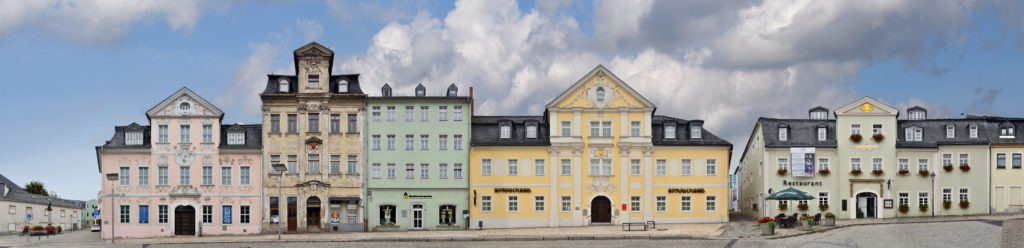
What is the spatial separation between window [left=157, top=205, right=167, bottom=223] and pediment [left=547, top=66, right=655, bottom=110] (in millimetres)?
25697

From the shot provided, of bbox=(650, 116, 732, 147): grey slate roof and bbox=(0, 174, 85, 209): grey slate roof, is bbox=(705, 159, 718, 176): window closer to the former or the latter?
bbox=(650, 116, 732, 147): grey slate roof

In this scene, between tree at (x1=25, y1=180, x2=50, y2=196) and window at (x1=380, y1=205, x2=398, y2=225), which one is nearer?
window at (x1=380, y1=205, x2=398, y2=225)

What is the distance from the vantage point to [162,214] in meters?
72.0

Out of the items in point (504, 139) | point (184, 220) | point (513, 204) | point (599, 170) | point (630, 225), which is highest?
point (504, 139)

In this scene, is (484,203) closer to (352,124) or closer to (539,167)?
(539,167)

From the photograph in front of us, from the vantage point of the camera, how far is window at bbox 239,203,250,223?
71.9 metres

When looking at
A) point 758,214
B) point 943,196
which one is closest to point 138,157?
point 758,214

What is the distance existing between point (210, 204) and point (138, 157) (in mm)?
5513

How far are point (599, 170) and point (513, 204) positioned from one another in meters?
6.10

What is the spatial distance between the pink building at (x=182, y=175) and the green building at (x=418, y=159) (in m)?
7.65

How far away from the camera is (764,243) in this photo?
54.0 meters

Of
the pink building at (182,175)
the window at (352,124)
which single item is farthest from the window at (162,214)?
the window at (352,124)

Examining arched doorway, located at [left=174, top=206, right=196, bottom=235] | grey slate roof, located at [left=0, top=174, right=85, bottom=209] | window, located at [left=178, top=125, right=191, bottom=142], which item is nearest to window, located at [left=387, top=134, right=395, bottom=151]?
window, located at [left=178, top=125, right=191, bottom=142]

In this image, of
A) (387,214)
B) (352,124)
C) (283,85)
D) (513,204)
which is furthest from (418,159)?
(283,85)
